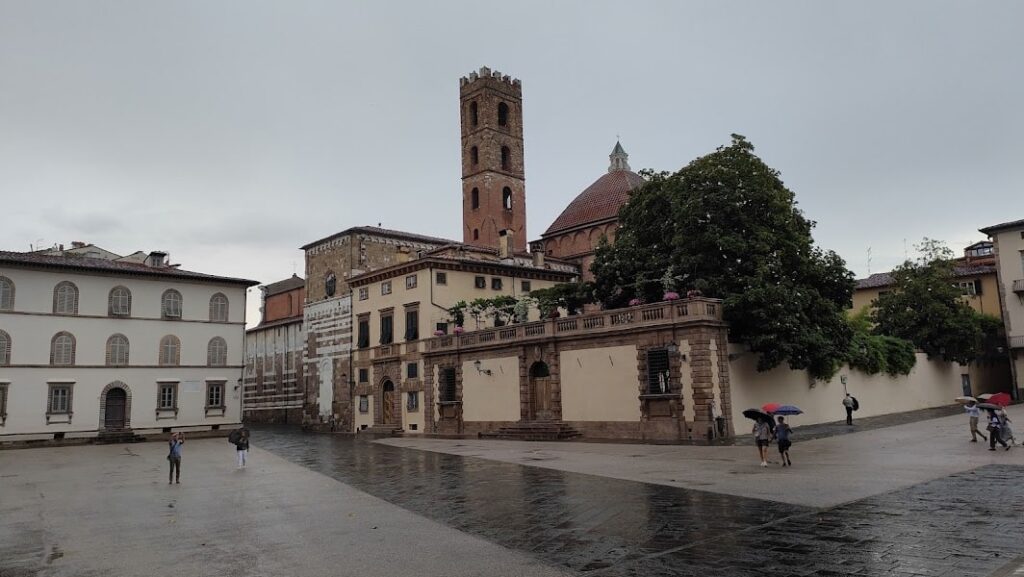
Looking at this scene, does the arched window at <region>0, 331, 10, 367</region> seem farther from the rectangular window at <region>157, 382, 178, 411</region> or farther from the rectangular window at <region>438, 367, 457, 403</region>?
the rectangular window at <region>438, 367, 457, 403</region>

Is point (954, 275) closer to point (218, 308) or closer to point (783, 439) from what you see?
point (783, 439)

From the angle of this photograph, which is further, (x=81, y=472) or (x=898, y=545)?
(x=81, y=472)

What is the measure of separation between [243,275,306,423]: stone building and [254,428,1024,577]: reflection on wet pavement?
46023 mm

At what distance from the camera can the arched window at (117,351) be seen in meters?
41.6

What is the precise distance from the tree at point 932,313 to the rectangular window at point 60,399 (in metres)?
47.1

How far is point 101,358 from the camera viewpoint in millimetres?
41312

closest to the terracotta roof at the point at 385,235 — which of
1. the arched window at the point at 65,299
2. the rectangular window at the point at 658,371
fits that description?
the arched window at the point at 65,299

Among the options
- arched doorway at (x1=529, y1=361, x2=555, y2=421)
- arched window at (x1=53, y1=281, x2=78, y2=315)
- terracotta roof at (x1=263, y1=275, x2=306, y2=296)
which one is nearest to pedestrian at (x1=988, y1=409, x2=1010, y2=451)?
arched doorway at (x1=529, y1=361, x2=555, y2=421)

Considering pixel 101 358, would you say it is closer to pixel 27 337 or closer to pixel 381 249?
pixel 27 337

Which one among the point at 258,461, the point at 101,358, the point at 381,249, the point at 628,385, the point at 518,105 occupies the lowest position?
the point at 258,461

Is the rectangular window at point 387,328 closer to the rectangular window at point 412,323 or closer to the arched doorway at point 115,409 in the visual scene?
the rectangular window at point 412,323

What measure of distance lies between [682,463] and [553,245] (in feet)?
130

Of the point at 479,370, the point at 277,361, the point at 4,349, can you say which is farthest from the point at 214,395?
the point at 277,361

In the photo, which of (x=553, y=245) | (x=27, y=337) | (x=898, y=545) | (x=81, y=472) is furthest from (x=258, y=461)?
(x=553, y=245)
